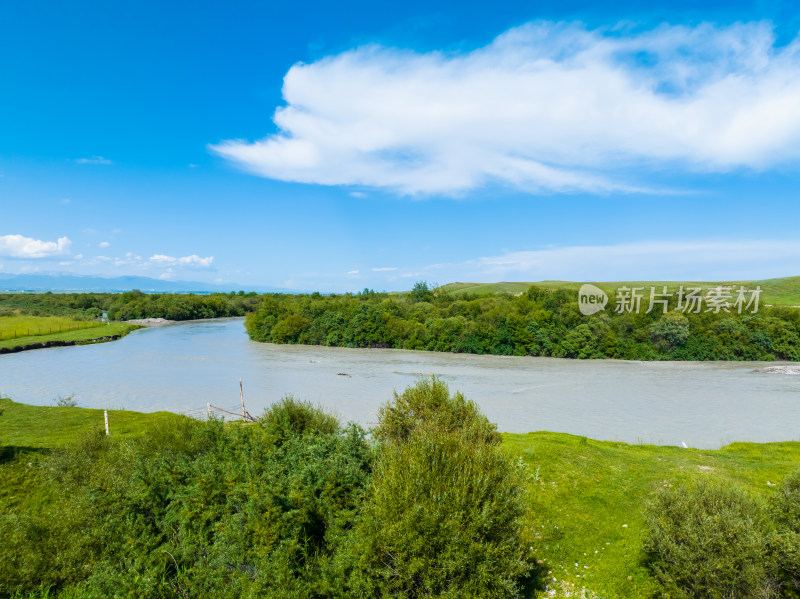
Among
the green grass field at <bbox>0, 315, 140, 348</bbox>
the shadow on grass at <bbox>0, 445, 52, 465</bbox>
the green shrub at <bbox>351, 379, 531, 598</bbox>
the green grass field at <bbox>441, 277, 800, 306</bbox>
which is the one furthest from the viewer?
the green grass field at <bbox>441, 277, 800, 306</bbox>

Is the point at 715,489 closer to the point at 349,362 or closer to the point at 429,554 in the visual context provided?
the point at 429,554

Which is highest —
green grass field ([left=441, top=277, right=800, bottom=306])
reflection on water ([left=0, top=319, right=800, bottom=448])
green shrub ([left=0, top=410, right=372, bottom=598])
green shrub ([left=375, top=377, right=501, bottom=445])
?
green grass field ([left=441, top=277, right=800, bottom=306])

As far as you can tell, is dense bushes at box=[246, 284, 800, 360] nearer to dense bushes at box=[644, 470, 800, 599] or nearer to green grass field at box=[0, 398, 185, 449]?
green grass field at box=[0, 398, 185, 449]

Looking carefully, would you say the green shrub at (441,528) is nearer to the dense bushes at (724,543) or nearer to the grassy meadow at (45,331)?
the dense bushes at (724,543)

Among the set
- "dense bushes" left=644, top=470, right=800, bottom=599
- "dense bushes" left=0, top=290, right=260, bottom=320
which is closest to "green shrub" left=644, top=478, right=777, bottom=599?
"dense bushes" left=644, top=470, right=800, bottom=599

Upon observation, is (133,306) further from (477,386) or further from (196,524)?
(196,524)

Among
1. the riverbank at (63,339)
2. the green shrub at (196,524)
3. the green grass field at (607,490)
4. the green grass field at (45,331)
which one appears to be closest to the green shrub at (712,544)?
the green grass field at (607,490)

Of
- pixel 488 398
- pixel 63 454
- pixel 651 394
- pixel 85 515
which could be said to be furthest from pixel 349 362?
pixel 85 515

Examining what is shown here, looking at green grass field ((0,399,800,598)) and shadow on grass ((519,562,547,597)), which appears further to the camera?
green grass field ((0,399,800,598))
